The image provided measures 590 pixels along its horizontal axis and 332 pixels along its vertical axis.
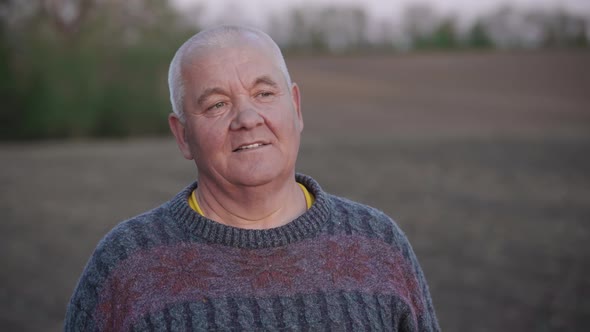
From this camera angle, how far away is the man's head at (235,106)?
1.92m

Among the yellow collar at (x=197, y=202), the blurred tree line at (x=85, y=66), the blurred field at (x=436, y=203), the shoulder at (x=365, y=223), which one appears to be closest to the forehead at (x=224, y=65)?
the yellow collar at (x=197, y=202)

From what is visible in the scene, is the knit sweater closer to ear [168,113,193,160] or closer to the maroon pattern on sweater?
the maroon pattern on sweater

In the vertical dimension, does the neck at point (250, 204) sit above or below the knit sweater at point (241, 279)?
above

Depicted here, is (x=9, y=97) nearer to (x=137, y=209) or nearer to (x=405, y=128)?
(x=405, y=128)

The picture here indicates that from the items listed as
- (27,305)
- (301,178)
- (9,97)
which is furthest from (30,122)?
(301,178)

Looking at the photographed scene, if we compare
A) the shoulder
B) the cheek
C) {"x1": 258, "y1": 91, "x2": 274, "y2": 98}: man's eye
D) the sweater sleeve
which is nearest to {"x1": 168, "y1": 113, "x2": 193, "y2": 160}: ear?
the cheek

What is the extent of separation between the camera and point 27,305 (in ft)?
18.5

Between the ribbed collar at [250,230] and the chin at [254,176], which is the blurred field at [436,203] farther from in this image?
the chin at [254,176]

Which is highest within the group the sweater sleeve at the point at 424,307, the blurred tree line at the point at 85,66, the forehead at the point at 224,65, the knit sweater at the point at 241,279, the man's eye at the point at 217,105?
the forehead at the point at 224,65

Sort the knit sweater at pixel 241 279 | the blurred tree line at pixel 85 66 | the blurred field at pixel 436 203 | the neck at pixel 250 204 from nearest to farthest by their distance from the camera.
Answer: the knit sweater at pixel 241 279 → the neck at pixel 250 204 → the blurred field at pixel 436 203 → the blurred tree line at pixel 85 66

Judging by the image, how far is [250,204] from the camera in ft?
6.56

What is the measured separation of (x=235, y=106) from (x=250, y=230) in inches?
13.6

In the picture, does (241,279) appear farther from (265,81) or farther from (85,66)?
(85,66)

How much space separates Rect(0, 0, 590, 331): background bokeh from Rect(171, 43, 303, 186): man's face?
12.0ft
